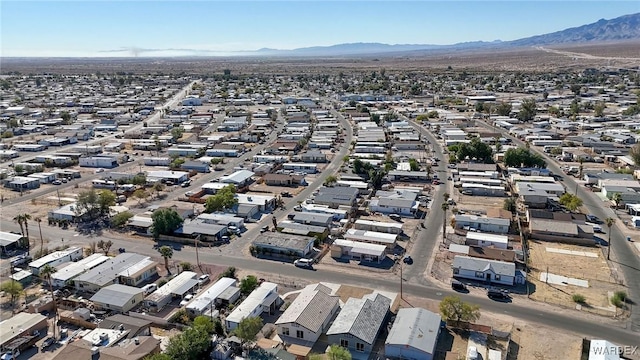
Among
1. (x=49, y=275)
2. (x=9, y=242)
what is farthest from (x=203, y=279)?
(x=9, y=242)

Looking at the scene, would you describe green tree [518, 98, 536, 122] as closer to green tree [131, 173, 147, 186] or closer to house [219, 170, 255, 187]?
house [219, 170, 255, 187]

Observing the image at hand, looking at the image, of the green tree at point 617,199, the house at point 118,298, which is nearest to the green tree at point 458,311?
the house at point 118,298

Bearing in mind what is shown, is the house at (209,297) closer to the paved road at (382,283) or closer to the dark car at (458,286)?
the paved road at (382,283)

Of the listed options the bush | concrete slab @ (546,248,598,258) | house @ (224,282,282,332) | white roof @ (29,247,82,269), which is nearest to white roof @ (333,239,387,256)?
house @ (224,282,282,332)

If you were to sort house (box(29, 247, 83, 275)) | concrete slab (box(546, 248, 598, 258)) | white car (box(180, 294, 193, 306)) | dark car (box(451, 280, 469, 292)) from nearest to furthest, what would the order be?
white car (box(180, 294, 193, 306)), dark car (box(451, 280, 469, 292)), house (box(29, 247, 83, 275)), concrete slab (box(546, 248, 598, 258))

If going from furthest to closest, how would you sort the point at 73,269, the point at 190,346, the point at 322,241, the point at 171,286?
the point at 322,241
the point at 73,269
the point at 171,286
the point at 190,346

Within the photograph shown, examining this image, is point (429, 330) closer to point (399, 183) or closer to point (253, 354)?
point (253, 354)

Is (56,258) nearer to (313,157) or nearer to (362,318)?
(362,318)
